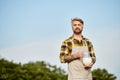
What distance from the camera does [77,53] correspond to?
420 cm

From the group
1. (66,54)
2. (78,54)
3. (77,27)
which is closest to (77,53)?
(78,54)

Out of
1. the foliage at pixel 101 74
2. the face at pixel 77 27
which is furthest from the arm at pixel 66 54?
the foliage at pixel 101 74

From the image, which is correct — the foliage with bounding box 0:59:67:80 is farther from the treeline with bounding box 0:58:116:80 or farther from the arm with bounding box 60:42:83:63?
the arm with bounding box 60:42:83:63

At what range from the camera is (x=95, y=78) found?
15859mm

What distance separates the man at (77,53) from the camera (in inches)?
168

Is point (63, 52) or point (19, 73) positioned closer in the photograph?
point (63, 52)

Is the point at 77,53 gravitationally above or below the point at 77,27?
below

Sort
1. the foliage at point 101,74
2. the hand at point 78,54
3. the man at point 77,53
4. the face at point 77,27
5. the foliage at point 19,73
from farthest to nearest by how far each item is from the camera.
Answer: the foliage at point 101,74 < the foliage at point 19,73 < the face at point 77,27 < the man at point 77,53 < the hand at point 78,54

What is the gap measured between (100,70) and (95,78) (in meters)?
0.65

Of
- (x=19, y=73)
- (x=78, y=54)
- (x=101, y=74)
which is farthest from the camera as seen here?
(x=101, y=74)

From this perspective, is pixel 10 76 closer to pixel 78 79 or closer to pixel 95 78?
pixel 95 78

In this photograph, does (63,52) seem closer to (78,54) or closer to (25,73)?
(78,54)

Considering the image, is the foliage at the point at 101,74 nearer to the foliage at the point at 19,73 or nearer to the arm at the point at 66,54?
the foliage at the point at 19,73

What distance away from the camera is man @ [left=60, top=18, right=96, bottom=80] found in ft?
14.0
